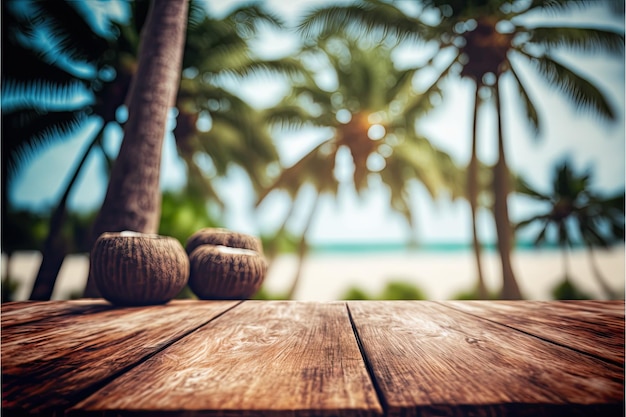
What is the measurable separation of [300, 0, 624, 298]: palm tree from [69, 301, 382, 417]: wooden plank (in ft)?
20.3

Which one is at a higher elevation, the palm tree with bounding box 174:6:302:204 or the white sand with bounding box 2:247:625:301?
the palm tree with bounding box 174:6:302:204

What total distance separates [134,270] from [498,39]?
732cm

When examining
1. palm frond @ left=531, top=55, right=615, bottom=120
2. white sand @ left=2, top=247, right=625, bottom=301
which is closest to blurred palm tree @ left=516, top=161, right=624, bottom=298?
white sand @ left=2, top=247, right=625, bottom=301

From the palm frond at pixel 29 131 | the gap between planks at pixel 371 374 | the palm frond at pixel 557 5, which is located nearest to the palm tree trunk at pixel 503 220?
the palm frond at pixel 557 5

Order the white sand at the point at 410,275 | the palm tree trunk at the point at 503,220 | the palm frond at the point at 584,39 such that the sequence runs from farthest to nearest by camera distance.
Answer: the white sand at the point at 410,275, the palm tree trunk at the point at 503,220, the palm frond at the point at 584,39

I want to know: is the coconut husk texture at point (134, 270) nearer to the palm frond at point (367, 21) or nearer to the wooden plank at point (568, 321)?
the wooden plank at point (568, 321)

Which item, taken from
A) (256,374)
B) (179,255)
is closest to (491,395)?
(256,374)

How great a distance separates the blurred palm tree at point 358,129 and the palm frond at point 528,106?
2.46 metres

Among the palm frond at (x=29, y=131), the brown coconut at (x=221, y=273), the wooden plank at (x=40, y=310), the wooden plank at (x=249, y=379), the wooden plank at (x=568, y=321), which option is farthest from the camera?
the palm frond at (x=29, y=131)

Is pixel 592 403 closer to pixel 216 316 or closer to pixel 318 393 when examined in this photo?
pixel 318 393

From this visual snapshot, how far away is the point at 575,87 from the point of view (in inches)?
223

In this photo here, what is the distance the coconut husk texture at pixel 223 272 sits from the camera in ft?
5.99

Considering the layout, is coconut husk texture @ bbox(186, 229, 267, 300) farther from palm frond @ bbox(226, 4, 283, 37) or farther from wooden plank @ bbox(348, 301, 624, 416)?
palm frond @ bbox(226, 4, 283, 37)

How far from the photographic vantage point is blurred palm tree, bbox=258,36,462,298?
341 inches
